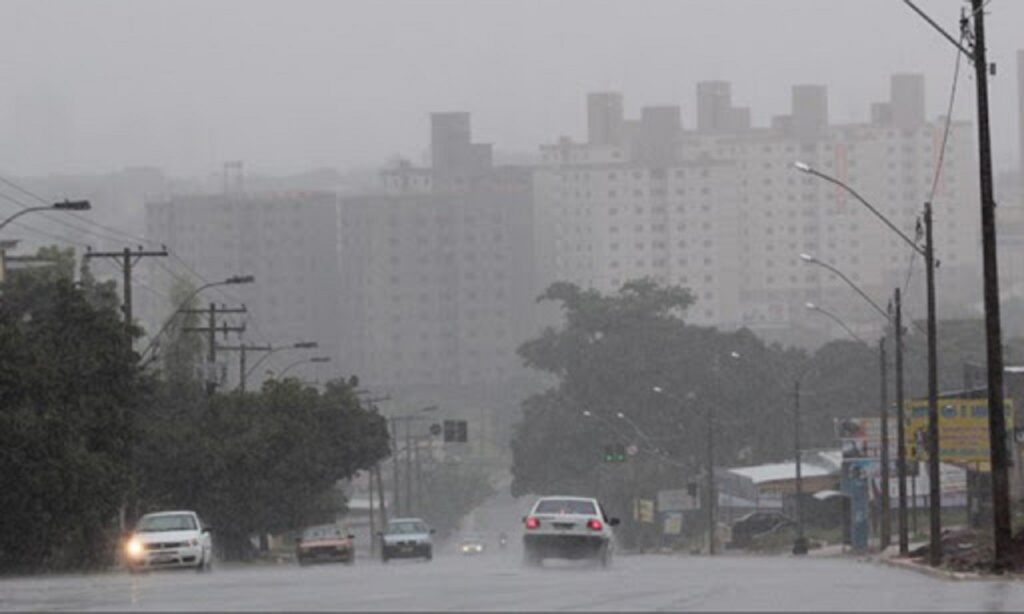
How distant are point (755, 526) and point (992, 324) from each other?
81.3 metres

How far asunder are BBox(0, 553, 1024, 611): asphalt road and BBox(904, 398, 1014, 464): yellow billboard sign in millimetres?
43612

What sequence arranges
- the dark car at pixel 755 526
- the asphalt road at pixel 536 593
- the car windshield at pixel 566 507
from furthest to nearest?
1. the dark car at pixel 755 526
2. the car windshield at pixel 566 507
3. the asphalt road at pixel 536 593

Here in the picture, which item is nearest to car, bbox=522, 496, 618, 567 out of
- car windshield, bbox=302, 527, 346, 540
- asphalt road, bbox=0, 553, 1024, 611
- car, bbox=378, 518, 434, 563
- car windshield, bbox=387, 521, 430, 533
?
asphalt road, bbox=0, 553, 1024, 611

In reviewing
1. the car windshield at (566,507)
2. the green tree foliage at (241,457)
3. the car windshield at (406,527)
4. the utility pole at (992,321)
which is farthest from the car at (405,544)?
the utility pole at (992,321)

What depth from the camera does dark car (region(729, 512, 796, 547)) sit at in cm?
12675

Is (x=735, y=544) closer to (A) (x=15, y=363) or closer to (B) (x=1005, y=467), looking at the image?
(A) (x=15, y=363)

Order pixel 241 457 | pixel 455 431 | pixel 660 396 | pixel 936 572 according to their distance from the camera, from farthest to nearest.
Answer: pixel 660 396
pixel 455 431
pixel 241 457
pixel 936 572

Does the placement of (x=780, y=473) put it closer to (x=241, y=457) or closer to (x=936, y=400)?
(x=241, y=457)

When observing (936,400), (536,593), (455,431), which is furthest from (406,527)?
(455,431)

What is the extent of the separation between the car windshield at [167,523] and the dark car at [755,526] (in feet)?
215

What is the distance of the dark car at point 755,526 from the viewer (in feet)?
416

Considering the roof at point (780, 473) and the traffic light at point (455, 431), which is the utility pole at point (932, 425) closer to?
the roof at point (780, 473)

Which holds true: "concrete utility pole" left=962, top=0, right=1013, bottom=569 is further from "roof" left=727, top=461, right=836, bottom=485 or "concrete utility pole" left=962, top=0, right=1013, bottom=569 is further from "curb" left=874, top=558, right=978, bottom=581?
"roof" left=727, top=461, right=836, bottom=485

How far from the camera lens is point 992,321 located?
153 feet
